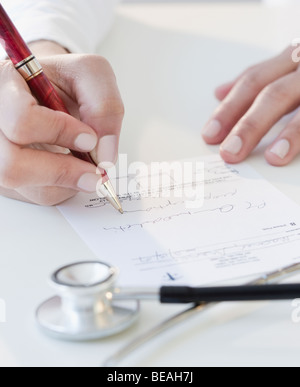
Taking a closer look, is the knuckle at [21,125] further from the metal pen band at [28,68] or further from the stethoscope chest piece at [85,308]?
the stethoscope chest piece at [85,308]

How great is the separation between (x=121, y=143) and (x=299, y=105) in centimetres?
26

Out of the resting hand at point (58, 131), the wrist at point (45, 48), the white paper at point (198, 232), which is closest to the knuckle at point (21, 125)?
the resting hand at point (58, 131)

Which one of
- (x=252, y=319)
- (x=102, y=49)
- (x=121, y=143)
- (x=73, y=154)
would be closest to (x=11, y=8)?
(x=102, y=49)

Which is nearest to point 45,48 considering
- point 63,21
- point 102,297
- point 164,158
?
point 63,21

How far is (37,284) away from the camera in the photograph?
0.51 metres

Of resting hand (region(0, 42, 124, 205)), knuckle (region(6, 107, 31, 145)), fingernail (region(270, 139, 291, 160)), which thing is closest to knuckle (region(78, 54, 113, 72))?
resting hand (region(0, 42, 124, 205))

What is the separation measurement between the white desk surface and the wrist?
4.9 inches

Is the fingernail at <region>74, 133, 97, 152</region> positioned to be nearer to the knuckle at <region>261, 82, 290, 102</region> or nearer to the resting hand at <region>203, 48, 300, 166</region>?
the resting hand at <region>203, 48, 300, 166</region>

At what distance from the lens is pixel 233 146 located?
2.46ft

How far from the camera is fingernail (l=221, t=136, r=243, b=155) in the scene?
2.44 feet

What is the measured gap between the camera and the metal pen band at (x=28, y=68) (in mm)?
594

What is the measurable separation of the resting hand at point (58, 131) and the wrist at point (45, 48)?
0.15 meters

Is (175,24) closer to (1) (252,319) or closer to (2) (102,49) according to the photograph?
(2) (102,49)
